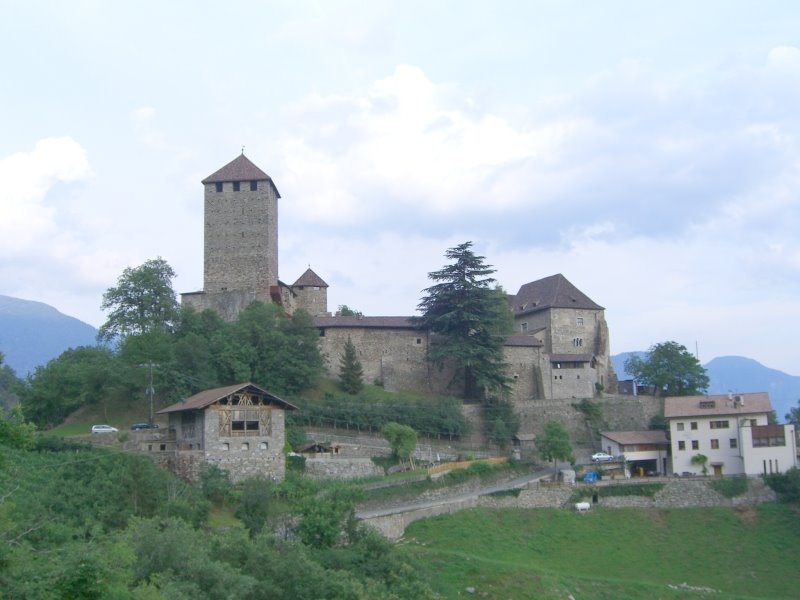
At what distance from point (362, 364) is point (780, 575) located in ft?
94.7

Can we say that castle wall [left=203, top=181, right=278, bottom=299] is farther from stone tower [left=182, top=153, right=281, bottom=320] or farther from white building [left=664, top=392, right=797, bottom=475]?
white building [left=664, top=392, right=797, bottom=475]

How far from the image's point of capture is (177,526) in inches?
1093

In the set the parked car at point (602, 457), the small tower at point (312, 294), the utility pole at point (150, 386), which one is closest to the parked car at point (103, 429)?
the utility pole at point (150, 386)

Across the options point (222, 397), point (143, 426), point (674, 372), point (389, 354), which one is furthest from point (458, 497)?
point (674, 372)

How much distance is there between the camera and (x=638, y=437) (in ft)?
184

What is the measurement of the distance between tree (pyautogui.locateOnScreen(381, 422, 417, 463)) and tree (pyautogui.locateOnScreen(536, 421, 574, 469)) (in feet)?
24.4

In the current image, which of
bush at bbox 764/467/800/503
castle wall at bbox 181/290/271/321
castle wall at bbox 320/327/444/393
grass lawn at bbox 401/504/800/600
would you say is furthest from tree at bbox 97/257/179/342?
bush at bbox 764/467/800/503

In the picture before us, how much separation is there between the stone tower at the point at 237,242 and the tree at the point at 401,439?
1629cm

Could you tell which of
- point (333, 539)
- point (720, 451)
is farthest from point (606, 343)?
point (333, 539)

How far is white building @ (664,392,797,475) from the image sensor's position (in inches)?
2055

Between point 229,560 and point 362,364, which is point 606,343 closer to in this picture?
point 362,364

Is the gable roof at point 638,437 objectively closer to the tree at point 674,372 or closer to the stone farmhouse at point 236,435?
the tree at point 674,372

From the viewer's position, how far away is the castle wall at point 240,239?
64.7 meters

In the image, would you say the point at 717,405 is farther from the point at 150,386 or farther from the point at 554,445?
the point at 150,386
